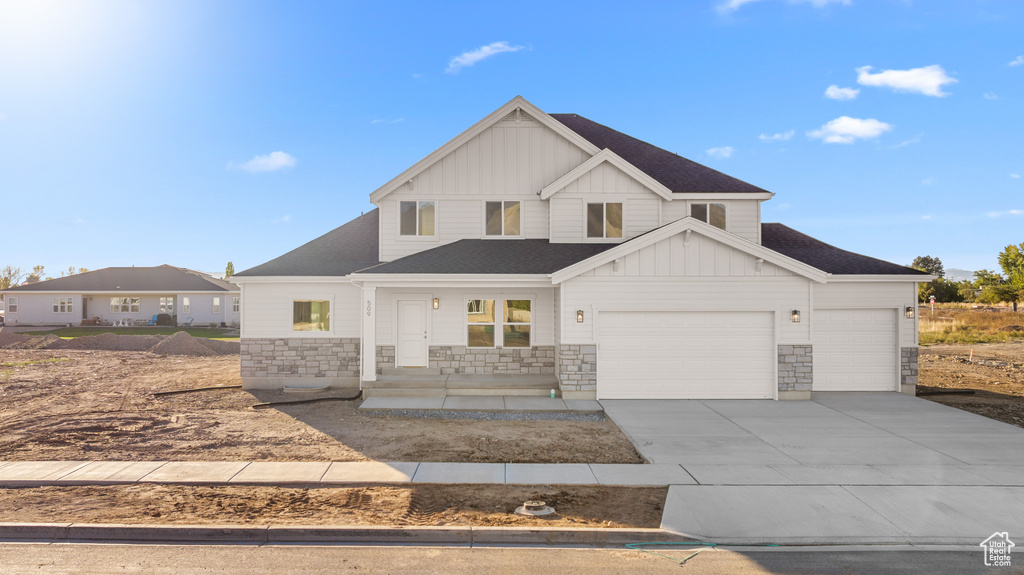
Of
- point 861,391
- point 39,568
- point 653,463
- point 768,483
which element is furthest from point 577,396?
point 39,568

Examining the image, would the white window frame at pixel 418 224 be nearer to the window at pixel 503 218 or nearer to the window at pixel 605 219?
the window at pixel 503 218

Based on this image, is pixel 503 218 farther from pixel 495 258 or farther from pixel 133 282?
pixel 133 282

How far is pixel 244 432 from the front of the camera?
9.52m

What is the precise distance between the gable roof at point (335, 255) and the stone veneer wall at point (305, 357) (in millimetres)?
1923

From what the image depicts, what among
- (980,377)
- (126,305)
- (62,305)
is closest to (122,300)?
(126,305)

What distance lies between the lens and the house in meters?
12.1

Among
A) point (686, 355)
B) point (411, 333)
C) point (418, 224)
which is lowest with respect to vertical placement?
point (686, 355)

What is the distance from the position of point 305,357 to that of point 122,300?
109 ft

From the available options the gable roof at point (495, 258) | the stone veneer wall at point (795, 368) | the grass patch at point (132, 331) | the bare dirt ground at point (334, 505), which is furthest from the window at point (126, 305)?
the stone veneer wall at point (795, 368)

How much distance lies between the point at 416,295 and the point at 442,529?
9.10m

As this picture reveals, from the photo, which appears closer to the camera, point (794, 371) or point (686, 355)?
point (794, 371)

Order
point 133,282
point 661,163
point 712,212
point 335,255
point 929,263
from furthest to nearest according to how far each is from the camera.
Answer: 1. point 929,263
2. point 133,282
3. point 661,163
4. point 335,255
5. point 712,212

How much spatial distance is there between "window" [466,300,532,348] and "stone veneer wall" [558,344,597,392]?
6.96 feet

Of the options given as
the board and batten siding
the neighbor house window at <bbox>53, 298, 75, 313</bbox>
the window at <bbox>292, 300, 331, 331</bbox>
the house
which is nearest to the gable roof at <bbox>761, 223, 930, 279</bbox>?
the house
